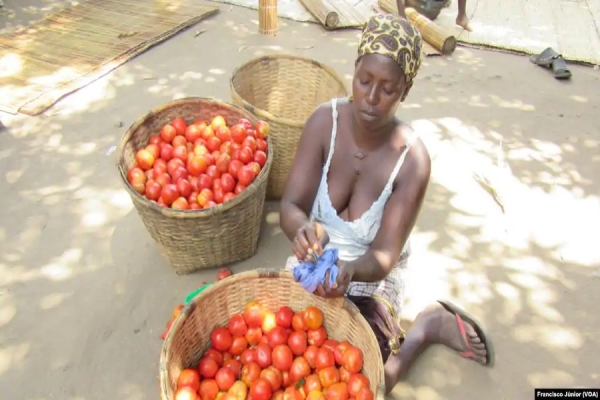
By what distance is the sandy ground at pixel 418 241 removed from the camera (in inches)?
89.7

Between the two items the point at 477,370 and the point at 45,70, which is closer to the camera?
the point at 477,370

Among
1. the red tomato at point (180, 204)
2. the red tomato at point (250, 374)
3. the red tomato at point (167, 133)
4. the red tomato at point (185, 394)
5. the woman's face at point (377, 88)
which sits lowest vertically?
the red tomato at point (250, 374)

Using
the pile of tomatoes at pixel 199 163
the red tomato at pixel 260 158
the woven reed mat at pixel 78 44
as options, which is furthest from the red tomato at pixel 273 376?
the woven reed mat at pixel 78 44

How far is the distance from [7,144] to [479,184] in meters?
3.35

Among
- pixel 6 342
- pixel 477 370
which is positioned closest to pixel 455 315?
pixel 477 370

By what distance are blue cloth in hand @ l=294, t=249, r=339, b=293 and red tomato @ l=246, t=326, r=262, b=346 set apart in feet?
1.73

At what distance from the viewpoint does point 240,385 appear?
1.90m

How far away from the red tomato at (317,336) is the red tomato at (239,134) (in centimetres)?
113

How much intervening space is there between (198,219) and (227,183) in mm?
287

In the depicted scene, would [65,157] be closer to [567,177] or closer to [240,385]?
[240,385]

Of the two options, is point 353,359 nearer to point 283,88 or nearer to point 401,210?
point 401,210

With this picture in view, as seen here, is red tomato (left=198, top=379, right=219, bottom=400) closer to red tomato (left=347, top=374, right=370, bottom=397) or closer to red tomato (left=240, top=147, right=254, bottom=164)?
red tomato (left=347, top=374, right=370, bottom=397)

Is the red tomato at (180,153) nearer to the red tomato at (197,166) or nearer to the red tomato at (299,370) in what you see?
the red tomato at (197,166)

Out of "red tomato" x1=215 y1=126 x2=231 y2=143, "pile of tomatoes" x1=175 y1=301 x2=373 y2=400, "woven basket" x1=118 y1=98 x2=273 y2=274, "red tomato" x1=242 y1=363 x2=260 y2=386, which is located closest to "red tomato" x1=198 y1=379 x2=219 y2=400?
"pile of tomatoes" x1=175 y1=301 x2=373 y2=400
